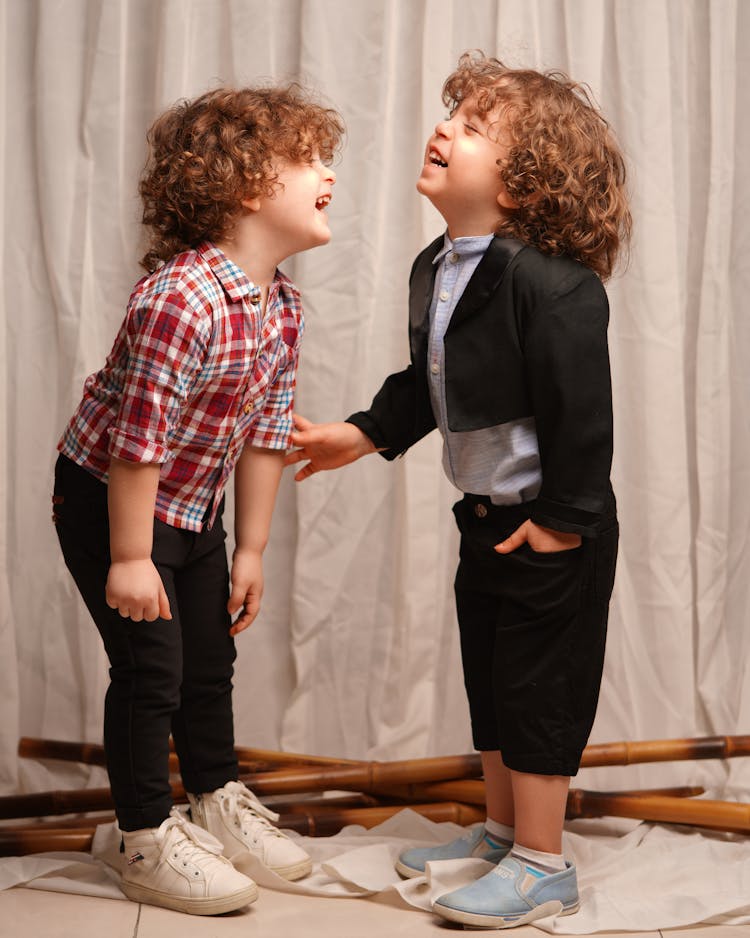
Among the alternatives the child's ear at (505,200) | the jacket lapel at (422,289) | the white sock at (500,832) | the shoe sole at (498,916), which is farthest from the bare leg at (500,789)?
the child's ear at (505,200)

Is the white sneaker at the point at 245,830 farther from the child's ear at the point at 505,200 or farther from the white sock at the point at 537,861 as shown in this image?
the child's ear at the point at 505,200

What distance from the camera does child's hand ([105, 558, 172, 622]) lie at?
3.67 ft

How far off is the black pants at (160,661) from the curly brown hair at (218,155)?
29 cm

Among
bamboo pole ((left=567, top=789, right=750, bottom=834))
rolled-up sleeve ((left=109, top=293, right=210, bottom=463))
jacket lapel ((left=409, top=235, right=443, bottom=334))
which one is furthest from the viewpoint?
bamboo pole ((left=567, top=789, right=750, bottom=834))

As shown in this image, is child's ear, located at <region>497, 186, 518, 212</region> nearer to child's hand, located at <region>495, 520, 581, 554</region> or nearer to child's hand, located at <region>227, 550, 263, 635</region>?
child's hand, located at <region>495, 520, 581, 554</region>

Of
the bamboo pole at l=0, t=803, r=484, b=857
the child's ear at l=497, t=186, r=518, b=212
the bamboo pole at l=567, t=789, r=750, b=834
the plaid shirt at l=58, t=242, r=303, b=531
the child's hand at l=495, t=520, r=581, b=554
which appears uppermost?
the child's ear at l=497, t=186, r=518, b=212

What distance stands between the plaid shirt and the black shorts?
27cm

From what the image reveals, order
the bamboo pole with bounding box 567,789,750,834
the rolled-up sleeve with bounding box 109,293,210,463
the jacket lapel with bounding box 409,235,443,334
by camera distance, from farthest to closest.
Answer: the bamboo pole with bounding box 567,789,750,834 < the jacket lapel with bounding box 409,235,443,334 < the rolled-up sleeve with bounding box 109,293,210,463

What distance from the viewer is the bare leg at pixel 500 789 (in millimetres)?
1272

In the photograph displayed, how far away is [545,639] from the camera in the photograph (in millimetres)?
1168

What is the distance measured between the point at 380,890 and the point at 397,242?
88cm

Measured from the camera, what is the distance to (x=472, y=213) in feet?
3.92

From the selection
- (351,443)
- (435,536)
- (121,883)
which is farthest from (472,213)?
(121,883)

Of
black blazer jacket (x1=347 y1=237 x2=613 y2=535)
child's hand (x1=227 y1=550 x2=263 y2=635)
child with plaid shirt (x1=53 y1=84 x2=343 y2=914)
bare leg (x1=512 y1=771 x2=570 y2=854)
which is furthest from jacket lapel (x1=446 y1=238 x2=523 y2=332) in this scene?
bare leg (x1=512 y1=771 x2=570 y2=854)
